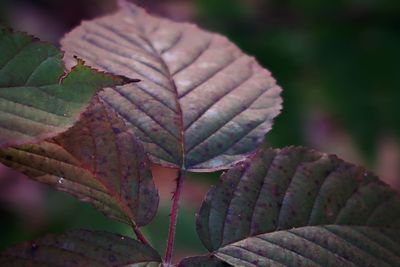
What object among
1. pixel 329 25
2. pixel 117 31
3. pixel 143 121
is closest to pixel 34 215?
pixel 329 25

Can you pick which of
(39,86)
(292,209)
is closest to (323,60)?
(292,209)

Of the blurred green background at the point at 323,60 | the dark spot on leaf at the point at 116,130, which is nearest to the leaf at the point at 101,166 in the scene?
the dark spot on leaf at the point at 116,130

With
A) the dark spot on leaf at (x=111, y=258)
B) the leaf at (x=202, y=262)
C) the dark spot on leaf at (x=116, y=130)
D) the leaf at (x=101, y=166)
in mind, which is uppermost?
the dark spot on leaf at (x=116, y=130)

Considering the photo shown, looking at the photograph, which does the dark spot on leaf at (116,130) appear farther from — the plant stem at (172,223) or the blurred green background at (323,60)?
the blurred green background at (323,60)

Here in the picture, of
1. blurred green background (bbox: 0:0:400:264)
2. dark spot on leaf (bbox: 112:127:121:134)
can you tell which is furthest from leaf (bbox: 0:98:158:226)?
blurred green background (bbox: 0:0:400:264)

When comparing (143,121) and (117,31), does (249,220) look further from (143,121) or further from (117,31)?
(117,31)

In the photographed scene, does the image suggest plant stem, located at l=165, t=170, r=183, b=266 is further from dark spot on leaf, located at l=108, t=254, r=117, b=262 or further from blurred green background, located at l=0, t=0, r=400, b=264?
blurred green background, located at l=0, t=0, r=400, b=264
